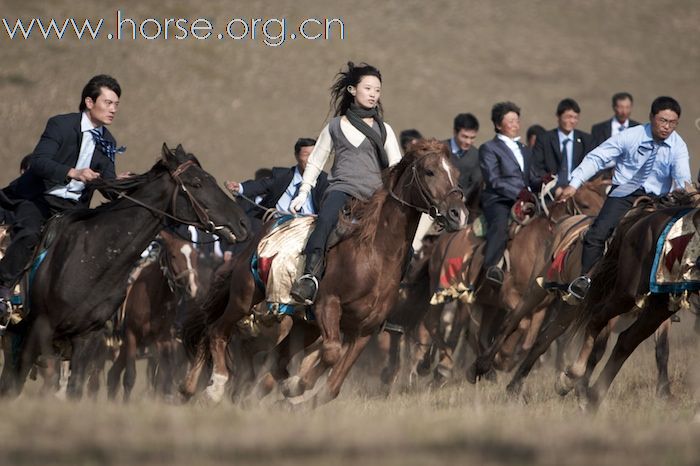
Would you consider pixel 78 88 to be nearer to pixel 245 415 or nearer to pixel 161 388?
pixel 161 388

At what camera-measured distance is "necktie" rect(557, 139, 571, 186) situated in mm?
15750

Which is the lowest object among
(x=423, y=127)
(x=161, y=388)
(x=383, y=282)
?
(x=161, y=388)

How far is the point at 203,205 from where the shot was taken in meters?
10.6

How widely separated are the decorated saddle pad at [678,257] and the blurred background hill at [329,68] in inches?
1167

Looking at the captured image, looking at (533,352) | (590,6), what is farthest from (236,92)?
(533,352)

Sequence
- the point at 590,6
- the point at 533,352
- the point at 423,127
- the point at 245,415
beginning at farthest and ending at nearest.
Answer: the point at 590,6 < the point at 423,127 < the point at 533,352 < the point at 245,415

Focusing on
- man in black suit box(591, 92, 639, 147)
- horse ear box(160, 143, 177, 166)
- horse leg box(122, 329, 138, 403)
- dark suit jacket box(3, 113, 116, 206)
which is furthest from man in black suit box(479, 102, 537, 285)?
dark suit jacket box(3, 113, 116, 206)

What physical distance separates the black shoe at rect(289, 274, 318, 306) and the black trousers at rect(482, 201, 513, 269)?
4127 mm

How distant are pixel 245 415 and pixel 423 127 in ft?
124

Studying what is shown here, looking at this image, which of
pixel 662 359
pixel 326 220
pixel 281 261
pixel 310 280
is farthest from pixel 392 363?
pixel 310 280

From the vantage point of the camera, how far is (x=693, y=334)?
1703 cm

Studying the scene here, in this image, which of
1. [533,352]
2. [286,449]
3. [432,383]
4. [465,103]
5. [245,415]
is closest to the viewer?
[286,449]

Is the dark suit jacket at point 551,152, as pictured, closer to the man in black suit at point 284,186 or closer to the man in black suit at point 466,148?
the man in black suit at point 466,148

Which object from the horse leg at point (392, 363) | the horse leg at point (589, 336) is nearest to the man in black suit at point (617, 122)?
the horse leg at point (392, 363)
